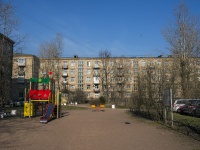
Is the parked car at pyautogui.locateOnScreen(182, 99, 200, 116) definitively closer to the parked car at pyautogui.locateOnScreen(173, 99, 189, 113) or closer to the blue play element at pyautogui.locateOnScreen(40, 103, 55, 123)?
the parked car at pyautogui.locateOnScreen(173, 99, 189, 113)

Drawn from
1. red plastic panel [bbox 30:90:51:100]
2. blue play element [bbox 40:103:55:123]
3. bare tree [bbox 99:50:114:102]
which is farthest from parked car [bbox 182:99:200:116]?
bare tree [bbox 99:50:114:102]

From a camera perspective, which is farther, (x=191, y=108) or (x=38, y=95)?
(x=191, y=108)

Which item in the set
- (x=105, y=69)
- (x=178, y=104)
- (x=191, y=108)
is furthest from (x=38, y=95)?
(x=105, y=69)

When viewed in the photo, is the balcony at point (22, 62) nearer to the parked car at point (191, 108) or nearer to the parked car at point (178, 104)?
the parked car at point (178, 104)

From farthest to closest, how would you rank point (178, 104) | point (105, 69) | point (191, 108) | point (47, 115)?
1. point (105, 69)
2. point (178, 104)
3. point (191, 108)
4. point (47, 115)

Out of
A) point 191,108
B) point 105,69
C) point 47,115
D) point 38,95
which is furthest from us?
point 105,69

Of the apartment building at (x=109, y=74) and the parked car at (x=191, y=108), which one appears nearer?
the apartment building at (x=109, y=74)

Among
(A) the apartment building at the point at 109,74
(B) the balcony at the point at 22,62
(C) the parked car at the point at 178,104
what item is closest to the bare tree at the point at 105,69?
(A) the apartment building at the point at 109,74

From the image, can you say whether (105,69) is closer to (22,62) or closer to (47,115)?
(22,62)

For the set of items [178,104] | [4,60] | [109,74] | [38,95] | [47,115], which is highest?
[109,74]

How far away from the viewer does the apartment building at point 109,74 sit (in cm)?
2061

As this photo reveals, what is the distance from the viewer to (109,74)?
66312mm

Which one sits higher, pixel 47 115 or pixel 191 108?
pixel 47 115

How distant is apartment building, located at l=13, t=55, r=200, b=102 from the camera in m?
20.6
